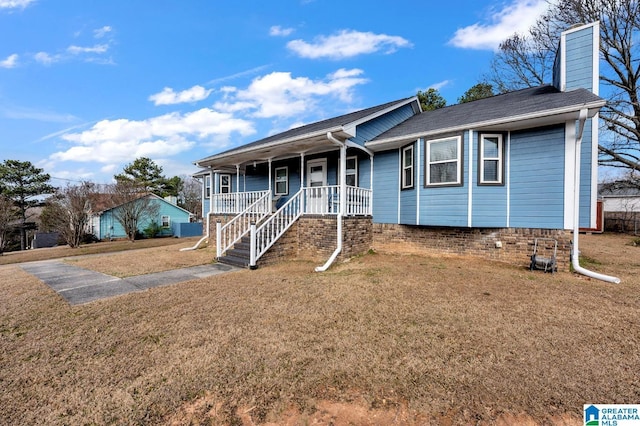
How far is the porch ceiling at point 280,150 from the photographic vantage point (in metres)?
9.10

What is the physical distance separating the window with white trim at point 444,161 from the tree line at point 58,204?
24.6 metres

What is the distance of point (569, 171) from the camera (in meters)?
6.95

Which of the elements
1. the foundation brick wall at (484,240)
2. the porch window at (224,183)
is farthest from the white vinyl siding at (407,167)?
the porch window at (224,183)

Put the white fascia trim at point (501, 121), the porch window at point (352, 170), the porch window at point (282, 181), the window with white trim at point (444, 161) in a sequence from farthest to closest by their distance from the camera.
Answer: the porch window at point (282, 181), the porch window at point (352, 170), the window with white trim at point (444, 161), the white fascia trim at point (501, 121)

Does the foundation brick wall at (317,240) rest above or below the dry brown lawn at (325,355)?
above

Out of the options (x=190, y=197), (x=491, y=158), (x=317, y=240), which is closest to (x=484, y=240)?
(x=491, y=158)

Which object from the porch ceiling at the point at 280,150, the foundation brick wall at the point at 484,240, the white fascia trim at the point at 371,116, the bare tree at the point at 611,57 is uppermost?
the bare tree at the point at 611,57

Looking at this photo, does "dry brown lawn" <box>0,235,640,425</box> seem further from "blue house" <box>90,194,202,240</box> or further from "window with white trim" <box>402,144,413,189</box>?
"blue house" <box>90,194,202,240</box>

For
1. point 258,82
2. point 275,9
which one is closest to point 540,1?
point 275,9

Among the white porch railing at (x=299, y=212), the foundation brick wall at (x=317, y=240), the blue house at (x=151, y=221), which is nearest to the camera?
the white porch railing at (x=299, y=212)

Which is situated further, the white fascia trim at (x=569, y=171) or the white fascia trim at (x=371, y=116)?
the white fascia trim at (x=371, y=116)

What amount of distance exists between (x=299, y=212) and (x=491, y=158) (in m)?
5.94

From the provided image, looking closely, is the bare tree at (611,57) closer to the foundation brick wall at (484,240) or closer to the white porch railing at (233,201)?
the foundation brick wall at (484,240)

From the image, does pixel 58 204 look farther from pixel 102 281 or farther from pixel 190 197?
pixel 190 197
